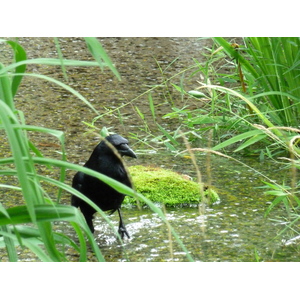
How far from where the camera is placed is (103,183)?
330 cm

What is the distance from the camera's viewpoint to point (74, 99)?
18.6 feet

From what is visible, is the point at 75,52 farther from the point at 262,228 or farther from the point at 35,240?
the point at 35,240

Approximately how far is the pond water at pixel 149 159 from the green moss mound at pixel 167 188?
0.24 feet

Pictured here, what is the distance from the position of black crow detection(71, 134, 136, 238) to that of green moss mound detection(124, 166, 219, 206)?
1.64 ft

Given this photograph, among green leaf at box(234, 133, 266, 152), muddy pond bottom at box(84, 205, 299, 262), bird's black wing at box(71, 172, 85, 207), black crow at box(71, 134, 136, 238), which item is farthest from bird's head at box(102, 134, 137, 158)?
green leaf at box(234, 133, 266, 152)

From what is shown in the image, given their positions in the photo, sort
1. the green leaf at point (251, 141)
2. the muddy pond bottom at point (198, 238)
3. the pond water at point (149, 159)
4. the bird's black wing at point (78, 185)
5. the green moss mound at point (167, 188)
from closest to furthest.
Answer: the muddy pond bottom at point (198, 238), the pond water at point (149, 159), the bird's black wing at point (78, 185), the green leaf at point (251, 141), the green moss mound at point (167, 188)

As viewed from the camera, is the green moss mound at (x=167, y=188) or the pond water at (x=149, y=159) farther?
the green moss mound at (x=167, y=188)

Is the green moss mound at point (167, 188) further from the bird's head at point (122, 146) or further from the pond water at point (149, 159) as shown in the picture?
the bird's head at point (122, 146)

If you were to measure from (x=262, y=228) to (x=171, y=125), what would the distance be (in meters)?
1.76

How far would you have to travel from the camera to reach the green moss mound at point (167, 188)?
389cm

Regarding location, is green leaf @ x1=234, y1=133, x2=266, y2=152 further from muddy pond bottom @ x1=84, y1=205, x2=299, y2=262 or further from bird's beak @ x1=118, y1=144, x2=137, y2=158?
bird's beak @ x1=118, y1=144, x2=137, y2=158

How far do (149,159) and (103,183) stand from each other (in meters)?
1.23

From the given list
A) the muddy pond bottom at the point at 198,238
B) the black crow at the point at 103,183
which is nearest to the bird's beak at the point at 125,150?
the black crow at the point at 103,183

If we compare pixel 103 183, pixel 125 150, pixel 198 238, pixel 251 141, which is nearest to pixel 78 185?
pixel 103 183
